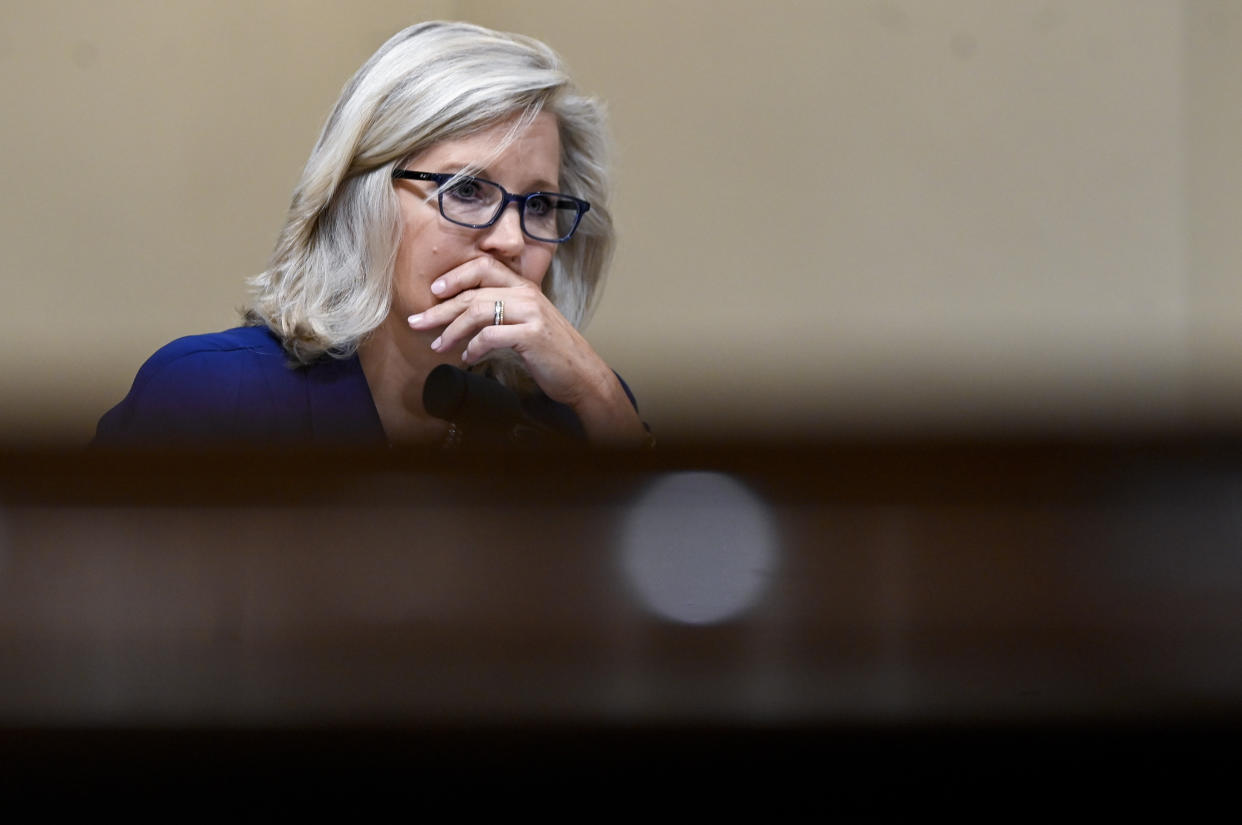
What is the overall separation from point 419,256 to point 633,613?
1243 millimetres

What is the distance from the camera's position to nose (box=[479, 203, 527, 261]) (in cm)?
138

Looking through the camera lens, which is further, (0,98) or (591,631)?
(0,98)

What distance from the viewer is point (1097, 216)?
2.55 m

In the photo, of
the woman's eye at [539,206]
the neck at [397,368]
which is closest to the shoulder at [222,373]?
the neck at [397,368]

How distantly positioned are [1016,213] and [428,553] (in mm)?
2555

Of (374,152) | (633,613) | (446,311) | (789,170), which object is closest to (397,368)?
(446,311)

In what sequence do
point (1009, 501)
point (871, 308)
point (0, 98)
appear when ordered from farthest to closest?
point (871, 308), point (0, 98), point (1009, 501)

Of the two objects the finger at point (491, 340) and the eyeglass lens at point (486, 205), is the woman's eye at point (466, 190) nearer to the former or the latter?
the eyeglass lens at point (486, 205)

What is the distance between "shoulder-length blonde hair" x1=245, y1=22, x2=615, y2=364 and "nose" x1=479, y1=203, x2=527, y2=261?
10cm

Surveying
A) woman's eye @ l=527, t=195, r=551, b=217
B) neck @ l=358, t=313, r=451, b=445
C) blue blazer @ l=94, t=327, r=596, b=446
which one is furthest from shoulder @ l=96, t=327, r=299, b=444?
woman's eye @ l=527, t=195, r=551, b=217

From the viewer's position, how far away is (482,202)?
4.55ft

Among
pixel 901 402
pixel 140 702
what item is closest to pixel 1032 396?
pixel 901 402

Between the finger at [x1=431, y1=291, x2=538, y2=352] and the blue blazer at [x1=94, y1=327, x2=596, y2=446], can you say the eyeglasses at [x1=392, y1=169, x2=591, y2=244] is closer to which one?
the finger at [x1=431, y1=291, x2=538, y2=352]

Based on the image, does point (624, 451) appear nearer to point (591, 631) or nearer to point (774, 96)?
point (591, 631)
